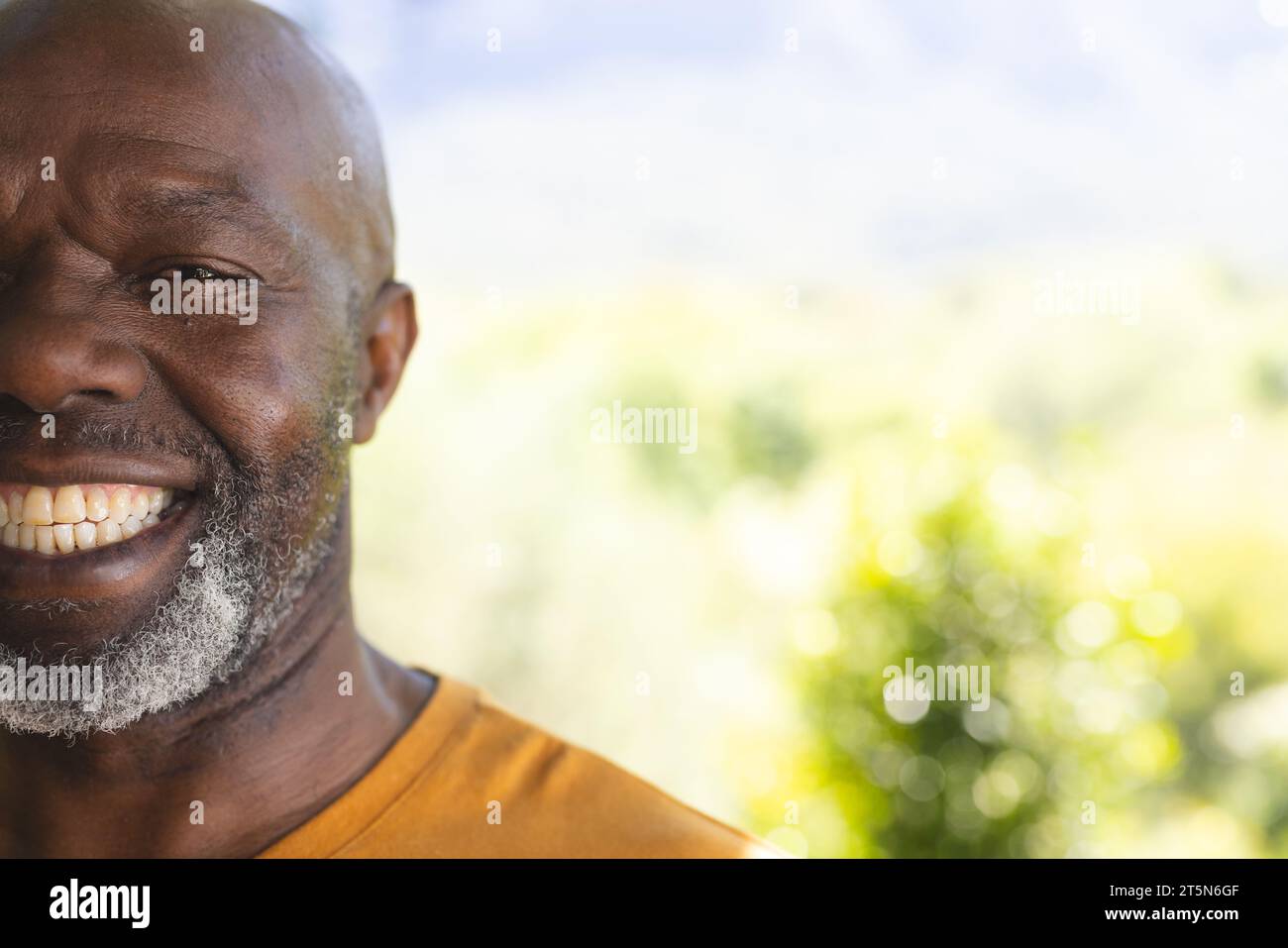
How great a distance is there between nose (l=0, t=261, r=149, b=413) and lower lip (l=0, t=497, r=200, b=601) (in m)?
0.15

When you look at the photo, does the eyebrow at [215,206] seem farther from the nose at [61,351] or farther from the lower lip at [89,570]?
the lower lip at [89,570]

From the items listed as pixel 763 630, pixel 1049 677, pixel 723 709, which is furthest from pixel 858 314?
pixel 1049 677

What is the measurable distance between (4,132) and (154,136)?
15 centimetres

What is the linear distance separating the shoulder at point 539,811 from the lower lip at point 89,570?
382 millimetres

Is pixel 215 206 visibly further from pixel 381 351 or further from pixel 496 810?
pixel 496 810

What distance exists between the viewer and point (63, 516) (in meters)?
1.18

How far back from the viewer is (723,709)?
4.19 m

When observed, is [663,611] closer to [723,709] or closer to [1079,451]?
[723,709]

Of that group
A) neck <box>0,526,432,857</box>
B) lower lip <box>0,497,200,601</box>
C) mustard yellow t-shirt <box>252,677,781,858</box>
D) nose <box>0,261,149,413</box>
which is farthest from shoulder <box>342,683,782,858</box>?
nose <box>0,261,149,413</box>

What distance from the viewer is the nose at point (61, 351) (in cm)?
114

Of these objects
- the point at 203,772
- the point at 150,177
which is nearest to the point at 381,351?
the point at 150,177

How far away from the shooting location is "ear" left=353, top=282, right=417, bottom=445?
56.3 inches

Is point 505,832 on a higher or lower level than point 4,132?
lower

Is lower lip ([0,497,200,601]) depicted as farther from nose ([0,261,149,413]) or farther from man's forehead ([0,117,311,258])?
man's forehead ([0,117,311,258])
